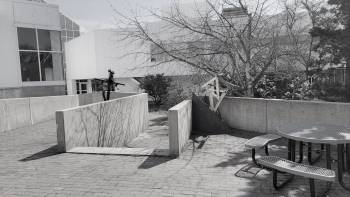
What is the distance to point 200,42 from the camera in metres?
10.8

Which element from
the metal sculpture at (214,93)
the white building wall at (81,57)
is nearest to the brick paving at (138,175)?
the metal sculpture at (214,93)

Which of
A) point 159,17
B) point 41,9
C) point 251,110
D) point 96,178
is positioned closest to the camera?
point 96,178

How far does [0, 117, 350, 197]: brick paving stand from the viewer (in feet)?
14.1

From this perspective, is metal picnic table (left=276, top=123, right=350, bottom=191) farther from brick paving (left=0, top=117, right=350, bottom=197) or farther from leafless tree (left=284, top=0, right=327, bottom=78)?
leafless tree (left=284, top=0, right=327, bottom=78)

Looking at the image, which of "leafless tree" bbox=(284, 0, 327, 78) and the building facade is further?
the building facade

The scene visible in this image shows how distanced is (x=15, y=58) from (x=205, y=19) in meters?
13.7

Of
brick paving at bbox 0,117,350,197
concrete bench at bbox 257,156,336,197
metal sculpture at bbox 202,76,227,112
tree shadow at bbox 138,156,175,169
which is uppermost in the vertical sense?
metal sculpture at bbox 202,76,227,112

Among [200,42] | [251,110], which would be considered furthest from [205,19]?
[251,110]

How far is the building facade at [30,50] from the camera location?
711 inches

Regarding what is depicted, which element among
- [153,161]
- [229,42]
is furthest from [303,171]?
[229,42]

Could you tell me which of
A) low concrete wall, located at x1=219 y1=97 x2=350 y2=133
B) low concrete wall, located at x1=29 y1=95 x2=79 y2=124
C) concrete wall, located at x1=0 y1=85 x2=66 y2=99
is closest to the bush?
concrete wall, located at x1=0 y1=85 x2=66 y2=99

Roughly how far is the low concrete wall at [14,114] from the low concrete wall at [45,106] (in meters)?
0.35

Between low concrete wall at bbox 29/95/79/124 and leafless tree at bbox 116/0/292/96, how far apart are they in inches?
183

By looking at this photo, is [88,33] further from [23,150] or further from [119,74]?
[23,150]
